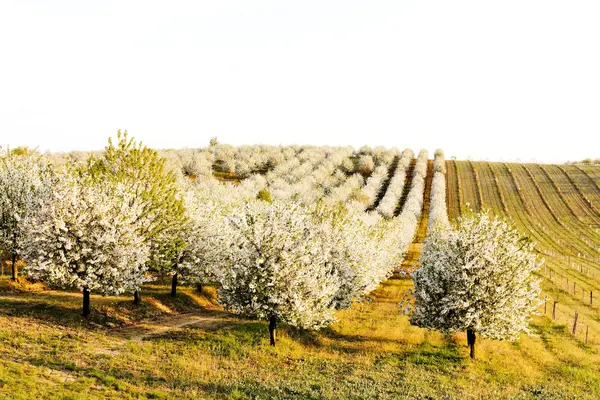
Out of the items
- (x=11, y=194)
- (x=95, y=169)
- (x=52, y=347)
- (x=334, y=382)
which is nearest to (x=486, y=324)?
(x=334, y=382)

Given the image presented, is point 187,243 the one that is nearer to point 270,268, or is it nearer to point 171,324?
point 171,324

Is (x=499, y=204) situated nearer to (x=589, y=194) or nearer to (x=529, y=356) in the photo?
(x=589, y=194)

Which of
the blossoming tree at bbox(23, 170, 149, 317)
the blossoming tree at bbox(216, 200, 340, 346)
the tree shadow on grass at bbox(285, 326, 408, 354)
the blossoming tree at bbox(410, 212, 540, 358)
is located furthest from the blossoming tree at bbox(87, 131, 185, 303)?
the blossoming tree at bbox(410, 212, 540, 358)

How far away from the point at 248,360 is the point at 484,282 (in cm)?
2025

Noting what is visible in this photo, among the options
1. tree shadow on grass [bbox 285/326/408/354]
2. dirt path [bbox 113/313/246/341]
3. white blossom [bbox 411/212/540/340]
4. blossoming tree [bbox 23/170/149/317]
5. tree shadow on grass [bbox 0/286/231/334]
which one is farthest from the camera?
tree shadow on grass [bbox 285/326/408/354]

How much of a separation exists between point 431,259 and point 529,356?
1394cm

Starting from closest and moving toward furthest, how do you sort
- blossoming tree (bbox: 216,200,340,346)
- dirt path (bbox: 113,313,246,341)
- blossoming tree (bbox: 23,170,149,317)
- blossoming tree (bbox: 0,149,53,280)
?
blossoming tree (bbox: 23,170,149,317)
blossoming tree (bbox: 216,200,340,346)
dirt path (bbox: 113,313,246,341)
blossoming tree (bbox: 0,149,53,280)

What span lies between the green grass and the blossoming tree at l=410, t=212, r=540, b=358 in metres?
3.60

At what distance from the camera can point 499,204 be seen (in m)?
141

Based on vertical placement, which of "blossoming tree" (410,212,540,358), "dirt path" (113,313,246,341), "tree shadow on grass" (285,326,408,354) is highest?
"blossoming tree" (410,212,540,358)

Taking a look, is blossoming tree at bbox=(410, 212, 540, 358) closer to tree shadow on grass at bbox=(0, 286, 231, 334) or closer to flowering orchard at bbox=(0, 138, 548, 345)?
flowering orchard at bbox=(0, 138, 548, 345)

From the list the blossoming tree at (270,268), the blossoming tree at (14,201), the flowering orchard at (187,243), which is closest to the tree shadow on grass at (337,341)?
the flowering orchard at (187,243)

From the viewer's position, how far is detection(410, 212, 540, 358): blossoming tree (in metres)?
35.2

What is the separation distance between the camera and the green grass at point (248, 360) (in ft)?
83.6
